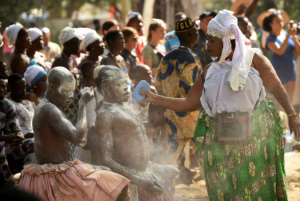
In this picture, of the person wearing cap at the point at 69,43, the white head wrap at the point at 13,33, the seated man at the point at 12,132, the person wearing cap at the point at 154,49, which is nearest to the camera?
the seated man at the point at 12,132

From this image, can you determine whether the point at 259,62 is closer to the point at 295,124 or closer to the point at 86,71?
the point at 295,124

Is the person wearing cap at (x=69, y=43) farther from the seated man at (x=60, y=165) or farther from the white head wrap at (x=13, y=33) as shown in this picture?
the seated man at (x=60, y=165)

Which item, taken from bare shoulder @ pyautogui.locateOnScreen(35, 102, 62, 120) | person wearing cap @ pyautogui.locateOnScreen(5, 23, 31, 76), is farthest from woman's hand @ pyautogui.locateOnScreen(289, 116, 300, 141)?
person wearing cap @ pyautogui.locateOnScreen(5, 23, 31, 76)

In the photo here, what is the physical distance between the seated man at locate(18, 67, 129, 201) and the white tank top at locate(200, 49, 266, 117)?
1014mm

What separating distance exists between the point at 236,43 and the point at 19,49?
462cm

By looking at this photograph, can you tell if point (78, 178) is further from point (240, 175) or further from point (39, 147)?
point (240, 175)

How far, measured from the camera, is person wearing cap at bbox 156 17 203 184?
538 cm

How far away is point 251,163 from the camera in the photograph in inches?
143

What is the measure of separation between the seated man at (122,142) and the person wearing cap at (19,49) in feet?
11.9

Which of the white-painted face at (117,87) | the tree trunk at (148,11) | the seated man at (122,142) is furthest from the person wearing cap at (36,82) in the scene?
the tree trunk at (148,11)

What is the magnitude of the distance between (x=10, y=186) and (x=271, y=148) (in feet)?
10.7

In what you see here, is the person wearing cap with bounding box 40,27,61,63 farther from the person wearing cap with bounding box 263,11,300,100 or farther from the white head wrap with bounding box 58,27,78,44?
the person wearing cap with bounding box 263,11,300,100

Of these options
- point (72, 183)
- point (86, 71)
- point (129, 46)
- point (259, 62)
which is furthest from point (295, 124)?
point (129, 46)

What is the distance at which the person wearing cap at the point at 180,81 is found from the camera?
5383 mm
